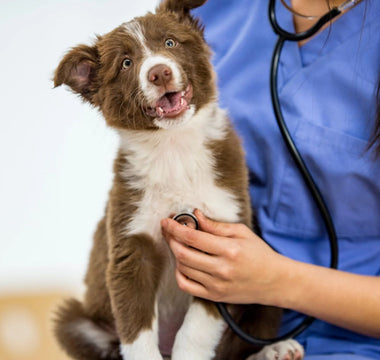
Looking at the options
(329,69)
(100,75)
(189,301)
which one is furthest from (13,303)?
(329,69)

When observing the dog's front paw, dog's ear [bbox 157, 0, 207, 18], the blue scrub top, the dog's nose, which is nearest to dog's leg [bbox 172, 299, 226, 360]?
the dog's front paw

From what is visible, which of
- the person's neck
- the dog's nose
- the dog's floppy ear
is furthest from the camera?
the person's neck

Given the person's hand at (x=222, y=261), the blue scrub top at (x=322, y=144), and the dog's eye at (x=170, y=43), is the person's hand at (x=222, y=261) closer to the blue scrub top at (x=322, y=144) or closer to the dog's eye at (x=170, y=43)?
the blue scrub top at (x=322, y=144)

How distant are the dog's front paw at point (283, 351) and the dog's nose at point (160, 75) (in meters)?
0.87

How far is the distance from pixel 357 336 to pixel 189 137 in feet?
2.67

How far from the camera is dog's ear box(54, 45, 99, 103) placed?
152 centimetres

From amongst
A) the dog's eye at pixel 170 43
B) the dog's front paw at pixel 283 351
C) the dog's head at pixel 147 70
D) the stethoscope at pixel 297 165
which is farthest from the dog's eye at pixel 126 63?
the dog's front paw at pixel 283 351

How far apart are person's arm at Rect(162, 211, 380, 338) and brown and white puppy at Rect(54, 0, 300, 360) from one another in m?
0.08

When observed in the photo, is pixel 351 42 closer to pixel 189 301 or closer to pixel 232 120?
pixel 232 120

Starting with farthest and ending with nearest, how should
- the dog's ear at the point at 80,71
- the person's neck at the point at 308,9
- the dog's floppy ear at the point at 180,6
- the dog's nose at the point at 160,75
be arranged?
1. the person's neck at the point at 308,9
2. the dog's floppy ear at the point at 180,6
3. the dog's ear at the point at 80,71
4. the dog's nose at the point at 160,75

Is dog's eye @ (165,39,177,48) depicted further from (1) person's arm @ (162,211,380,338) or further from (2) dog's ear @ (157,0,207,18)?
(1) person's arm @ (162,211,380,338)

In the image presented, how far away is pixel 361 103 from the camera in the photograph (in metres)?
1.66

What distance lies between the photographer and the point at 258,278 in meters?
1.56

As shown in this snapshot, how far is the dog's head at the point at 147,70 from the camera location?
57.6 inches
